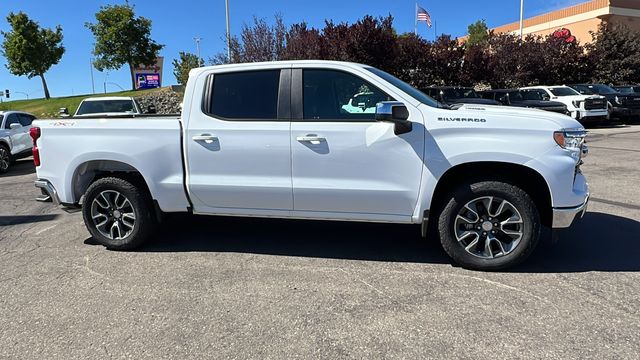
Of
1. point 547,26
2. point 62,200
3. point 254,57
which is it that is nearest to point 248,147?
point 62,200

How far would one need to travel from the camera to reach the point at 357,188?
4594 millimetres

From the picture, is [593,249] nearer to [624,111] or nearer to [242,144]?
[242,144]

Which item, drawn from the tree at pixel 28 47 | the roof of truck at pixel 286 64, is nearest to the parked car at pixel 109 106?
the roof of truck at pixel 286 64

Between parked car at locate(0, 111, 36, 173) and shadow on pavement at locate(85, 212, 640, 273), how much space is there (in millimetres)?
8790

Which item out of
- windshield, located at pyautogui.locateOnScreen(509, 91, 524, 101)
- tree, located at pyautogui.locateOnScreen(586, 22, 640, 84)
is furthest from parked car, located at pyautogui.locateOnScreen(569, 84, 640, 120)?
tree, located at pyautogui.locateOnScreen(586, 22, 640, 84)

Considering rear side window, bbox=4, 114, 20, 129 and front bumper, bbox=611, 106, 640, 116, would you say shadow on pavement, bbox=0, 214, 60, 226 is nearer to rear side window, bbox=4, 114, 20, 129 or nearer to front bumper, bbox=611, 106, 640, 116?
rear side window, bbox=4, 114, 20, 129

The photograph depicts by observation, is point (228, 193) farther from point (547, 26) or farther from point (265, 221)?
point (547, 26)

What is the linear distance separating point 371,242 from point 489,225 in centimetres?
141

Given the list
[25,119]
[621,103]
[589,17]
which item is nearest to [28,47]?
[25,119]

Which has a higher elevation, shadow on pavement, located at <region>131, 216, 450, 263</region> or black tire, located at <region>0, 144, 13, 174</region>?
black tire, located at <region>0, 144, 13, 174</region>

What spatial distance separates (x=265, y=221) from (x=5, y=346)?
342 cm

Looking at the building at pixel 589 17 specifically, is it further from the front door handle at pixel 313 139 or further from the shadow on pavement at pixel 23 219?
the shadow on pavement at pixel 23 219

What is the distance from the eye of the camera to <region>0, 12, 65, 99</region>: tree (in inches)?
1583

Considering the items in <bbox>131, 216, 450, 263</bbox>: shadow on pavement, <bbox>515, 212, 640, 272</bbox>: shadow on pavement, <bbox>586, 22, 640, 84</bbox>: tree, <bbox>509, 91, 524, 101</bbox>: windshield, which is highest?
<bbox>586, 22, 640, 84</bbox>: tree
